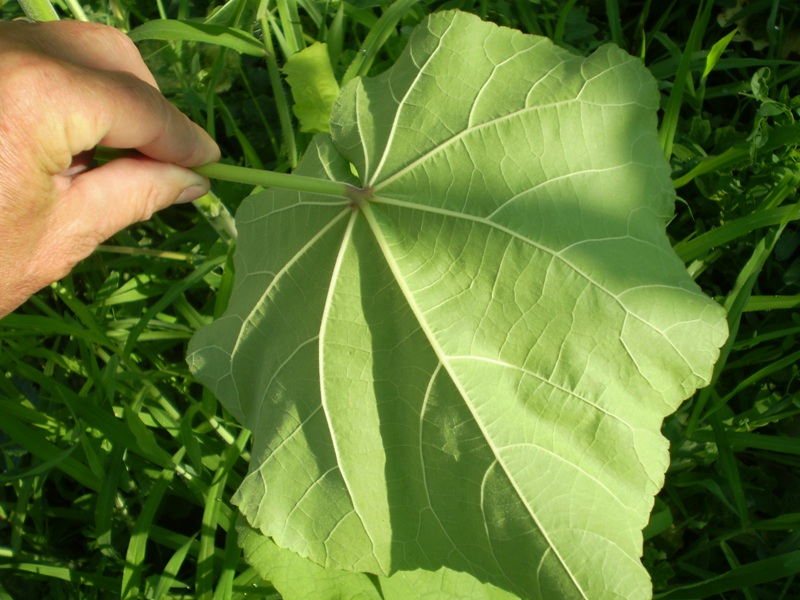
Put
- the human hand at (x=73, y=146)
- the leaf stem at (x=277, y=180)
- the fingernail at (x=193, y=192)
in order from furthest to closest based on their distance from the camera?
the fingernail at (x=193, y=192) < the leaf stem at (x=277, y=180) < the human hand at (x=73, y=146)

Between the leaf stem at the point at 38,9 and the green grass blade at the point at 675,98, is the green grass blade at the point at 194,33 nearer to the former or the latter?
the leaf stem at the point at 38,9

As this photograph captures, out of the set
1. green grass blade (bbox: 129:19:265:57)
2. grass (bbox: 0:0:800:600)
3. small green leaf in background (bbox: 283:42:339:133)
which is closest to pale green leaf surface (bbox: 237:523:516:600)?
grass (bbox: 0:0:800:600)

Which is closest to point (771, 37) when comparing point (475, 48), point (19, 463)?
point (475, 48)

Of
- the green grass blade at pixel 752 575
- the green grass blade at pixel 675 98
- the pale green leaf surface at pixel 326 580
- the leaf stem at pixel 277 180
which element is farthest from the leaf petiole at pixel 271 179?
the green grass blade at pixel 752 575

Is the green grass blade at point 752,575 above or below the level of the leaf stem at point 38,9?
below

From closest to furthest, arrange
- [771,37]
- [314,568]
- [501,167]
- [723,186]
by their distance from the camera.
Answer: [501,167] < [314,568] < [723,186] < [771,37]

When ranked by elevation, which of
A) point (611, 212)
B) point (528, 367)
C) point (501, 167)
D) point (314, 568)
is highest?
point (501, 167)

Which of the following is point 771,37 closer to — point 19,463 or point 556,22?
point 556,22
